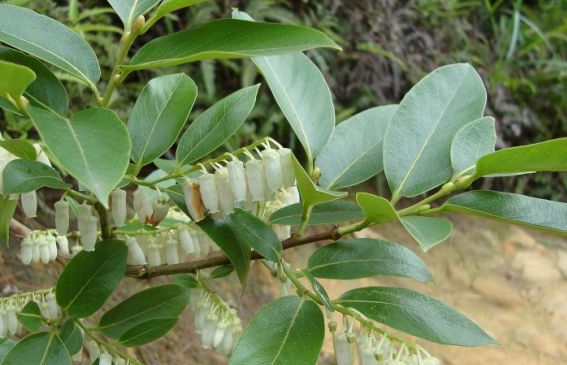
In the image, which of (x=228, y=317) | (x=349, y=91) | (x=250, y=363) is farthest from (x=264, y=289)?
(x=250, y=363)

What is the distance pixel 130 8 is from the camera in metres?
0.67

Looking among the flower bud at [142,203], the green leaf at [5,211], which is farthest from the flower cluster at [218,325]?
the green leaf at [5,211]

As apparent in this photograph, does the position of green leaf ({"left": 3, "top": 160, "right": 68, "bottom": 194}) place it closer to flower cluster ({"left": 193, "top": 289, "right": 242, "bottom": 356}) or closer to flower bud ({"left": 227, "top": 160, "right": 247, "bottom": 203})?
flower bud ({"left": 227, "top": 160, "right": 247, "bottom": 203})

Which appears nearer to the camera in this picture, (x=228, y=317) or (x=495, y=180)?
(x=228, y=317)

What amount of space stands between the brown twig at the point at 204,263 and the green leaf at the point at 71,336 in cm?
9

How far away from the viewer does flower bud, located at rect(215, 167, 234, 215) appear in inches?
27.7

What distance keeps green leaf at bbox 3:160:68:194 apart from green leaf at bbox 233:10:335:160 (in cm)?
25

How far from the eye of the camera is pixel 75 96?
8.41 feet

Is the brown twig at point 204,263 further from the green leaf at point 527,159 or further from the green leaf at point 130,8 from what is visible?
the green leaf at point 130,8

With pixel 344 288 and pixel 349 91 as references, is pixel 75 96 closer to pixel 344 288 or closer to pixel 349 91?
pixel 344 288

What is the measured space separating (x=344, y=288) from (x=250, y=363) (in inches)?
76.6

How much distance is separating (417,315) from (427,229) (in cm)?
10

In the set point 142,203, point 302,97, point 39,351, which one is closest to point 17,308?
point 39,351

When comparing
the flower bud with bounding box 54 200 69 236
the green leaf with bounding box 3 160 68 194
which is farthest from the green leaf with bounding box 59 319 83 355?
the green leaf with bounding box 3 160 68 194
